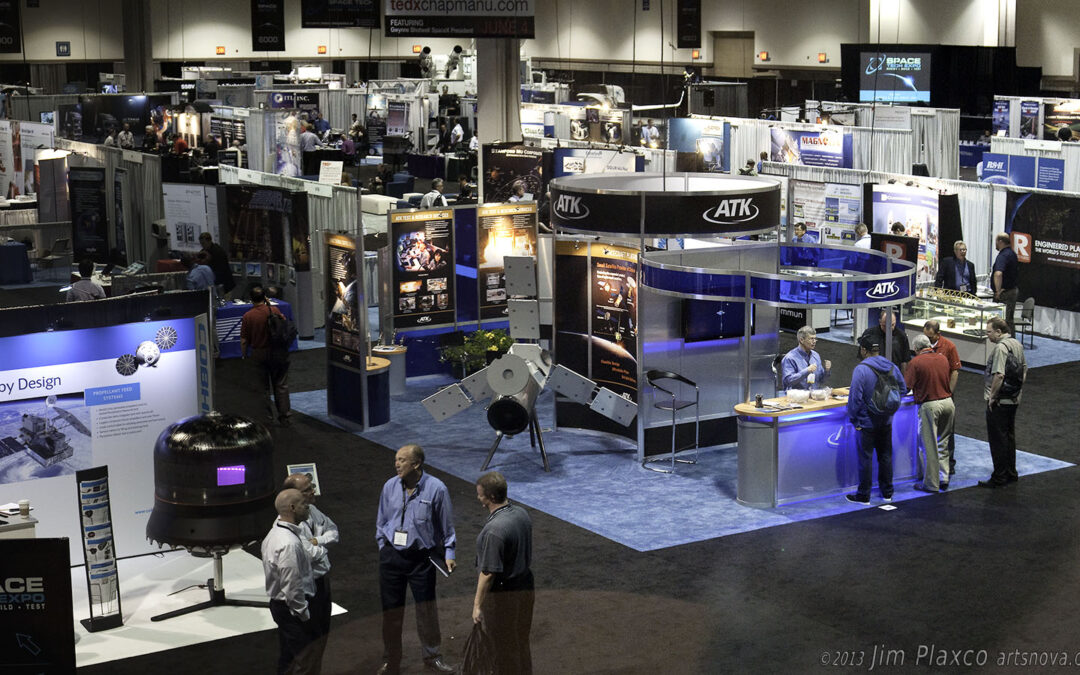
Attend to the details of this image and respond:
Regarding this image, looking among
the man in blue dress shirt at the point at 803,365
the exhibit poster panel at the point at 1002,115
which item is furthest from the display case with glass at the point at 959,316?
the exhibit poster panel at the point at 1002,115

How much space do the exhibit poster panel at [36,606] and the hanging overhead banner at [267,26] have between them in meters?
27.8

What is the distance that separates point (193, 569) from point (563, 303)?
15.7ft

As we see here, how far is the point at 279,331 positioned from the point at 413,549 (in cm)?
577

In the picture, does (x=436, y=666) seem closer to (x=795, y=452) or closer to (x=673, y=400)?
(x=795, y=452)

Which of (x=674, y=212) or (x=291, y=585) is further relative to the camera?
(x=674, y=212)

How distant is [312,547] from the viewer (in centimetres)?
665

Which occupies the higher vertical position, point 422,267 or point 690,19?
point 690,19

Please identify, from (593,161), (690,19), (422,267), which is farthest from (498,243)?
(690,19)

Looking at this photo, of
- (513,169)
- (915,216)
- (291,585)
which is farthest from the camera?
(513,169)

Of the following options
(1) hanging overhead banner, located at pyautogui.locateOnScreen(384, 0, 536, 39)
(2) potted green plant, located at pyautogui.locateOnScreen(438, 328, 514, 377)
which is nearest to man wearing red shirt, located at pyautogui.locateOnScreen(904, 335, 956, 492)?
(2) potted green plant, located at pyautogui.locateOnScreen(438, 328, 514, 377)

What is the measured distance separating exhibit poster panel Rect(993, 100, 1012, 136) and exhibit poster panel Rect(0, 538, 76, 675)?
2540cm

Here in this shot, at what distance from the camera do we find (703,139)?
25000 millimetres

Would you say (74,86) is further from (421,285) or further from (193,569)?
(193,569)

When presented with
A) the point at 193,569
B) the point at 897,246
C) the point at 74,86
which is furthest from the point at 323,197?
the point at 74,86
